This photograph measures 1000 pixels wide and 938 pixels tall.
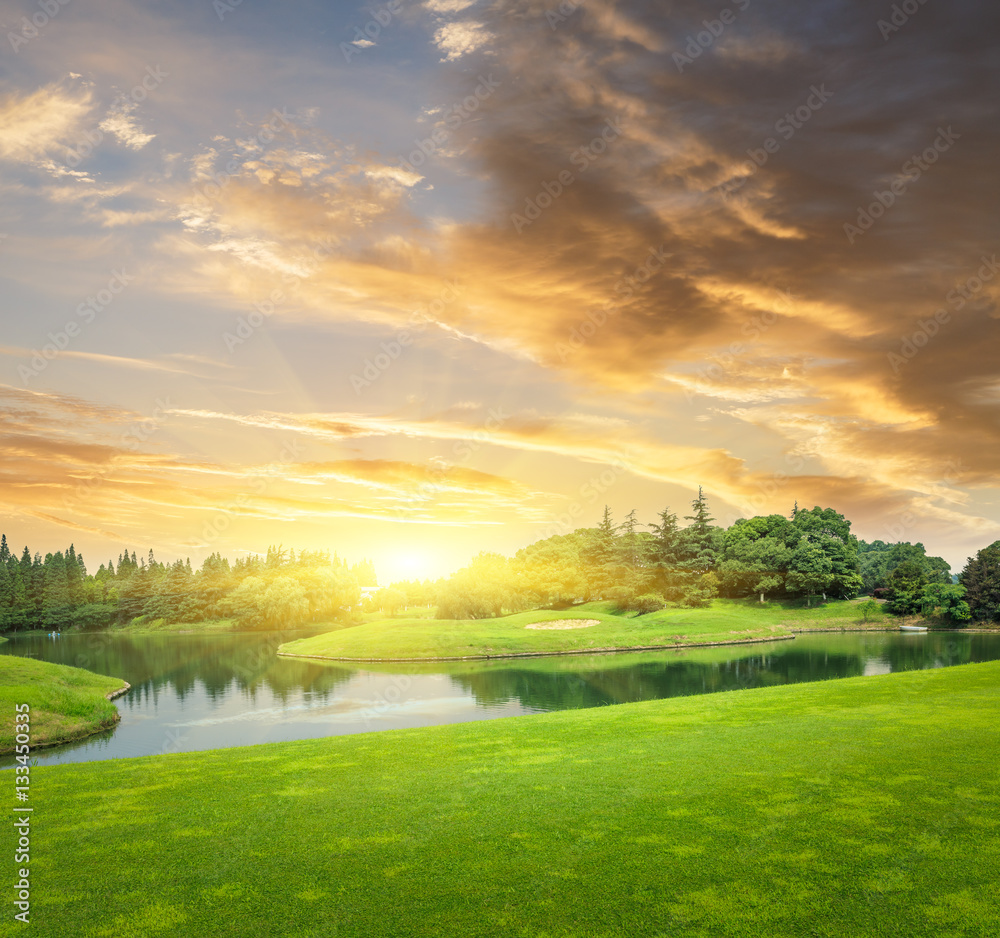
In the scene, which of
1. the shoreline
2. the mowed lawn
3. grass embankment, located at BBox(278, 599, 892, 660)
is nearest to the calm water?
the shoreline

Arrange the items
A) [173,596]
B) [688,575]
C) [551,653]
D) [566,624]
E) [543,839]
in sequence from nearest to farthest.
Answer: [543,839] < [551,653] < [566,624] < [688,575] < [173,596]

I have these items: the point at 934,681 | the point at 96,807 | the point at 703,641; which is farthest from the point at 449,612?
the point at 96,807

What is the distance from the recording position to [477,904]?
9430 millimetres

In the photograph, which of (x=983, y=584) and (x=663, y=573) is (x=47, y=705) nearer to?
(x=663, y=573)

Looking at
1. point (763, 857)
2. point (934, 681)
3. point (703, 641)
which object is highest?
point (763, 857)

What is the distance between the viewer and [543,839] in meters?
11.5

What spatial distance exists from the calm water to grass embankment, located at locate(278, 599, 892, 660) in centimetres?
406

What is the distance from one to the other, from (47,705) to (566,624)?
6013 cm

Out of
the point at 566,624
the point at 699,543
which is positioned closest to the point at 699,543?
the point at 699,543

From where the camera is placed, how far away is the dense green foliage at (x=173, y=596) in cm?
12706

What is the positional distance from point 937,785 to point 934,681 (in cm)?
1700

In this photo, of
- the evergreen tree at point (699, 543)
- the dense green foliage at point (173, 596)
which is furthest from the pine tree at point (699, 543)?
the dense green foliage at point (173, 596)

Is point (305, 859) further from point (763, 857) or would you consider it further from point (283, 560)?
point (283, 560)

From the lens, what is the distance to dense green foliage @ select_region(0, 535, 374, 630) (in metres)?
127
